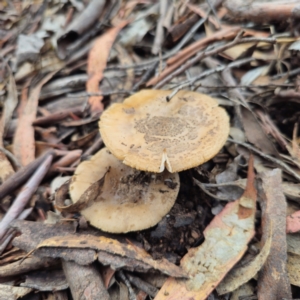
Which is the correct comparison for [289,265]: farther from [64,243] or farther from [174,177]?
[64,243]

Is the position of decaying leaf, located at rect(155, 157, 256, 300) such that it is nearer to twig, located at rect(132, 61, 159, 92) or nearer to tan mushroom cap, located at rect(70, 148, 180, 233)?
tan mushroom cap, located at rect(70, 148, 180, 233)

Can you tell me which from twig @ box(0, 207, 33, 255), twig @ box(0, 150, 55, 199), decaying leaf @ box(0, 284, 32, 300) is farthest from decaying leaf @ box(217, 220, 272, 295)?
twig @ box(0, 150, 55, 199)

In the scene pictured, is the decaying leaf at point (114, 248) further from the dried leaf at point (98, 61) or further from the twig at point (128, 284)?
the dried leaf at point (98, 61)

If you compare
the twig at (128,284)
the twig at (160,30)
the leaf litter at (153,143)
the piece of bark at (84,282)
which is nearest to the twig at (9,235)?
the leaf litter at (153,143)

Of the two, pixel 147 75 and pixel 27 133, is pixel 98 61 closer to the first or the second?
pixel 147 75

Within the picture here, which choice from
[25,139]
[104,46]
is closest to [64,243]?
[25,139]

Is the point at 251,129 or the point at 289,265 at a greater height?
the point at 251,129
